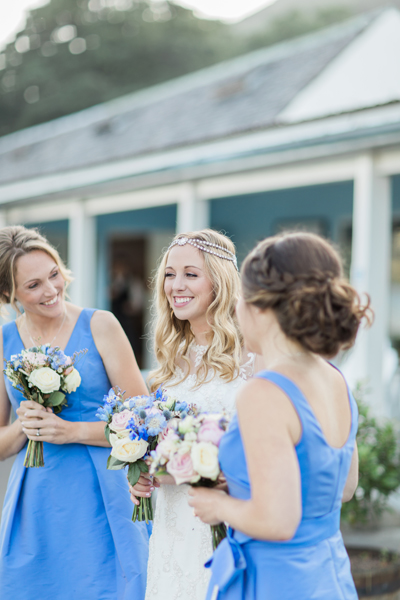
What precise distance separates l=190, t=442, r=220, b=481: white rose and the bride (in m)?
→ 0.62

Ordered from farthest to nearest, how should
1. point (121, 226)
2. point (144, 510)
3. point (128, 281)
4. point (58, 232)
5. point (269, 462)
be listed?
point (128, 281) < point (58, 232) < point (121, 226) < point (144, 510) < point (269, 462)

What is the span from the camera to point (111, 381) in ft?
9.19

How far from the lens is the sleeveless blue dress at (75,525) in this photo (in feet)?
8.67

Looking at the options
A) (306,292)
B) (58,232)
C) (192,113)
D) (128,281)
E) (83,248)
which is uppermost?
(192,113)

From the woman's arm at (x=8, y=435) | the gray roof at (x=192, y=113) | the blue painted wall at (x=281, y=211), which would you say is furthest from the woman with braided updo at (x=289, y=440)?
the blue painted wall at (x=281, y=211)

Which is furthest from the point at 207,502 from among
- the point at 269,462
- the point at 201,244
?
the point at 201,244

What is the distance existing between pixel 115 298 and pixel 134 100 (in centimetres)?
533

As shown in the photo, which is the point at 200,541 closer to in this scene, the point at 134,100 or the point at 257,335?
the point at 257,335

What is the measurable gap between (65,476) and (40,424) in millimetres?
311

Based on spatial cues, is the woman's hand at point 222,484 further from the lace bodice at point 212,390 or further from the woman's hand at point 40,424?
the woman's hand at point 40,424

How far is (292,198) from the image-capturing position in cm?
1041

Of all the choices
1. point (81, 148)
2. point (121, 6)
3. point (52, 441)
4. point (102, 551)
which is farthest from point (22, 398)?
point (121, 6)

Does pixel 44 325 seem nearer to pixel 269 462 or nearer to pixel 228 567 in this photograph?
pixel 228 567

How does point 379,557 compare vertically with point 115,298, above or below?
below
